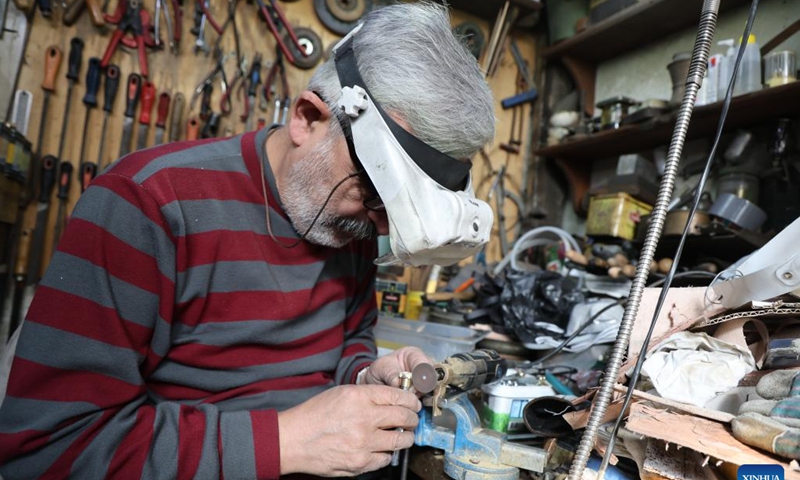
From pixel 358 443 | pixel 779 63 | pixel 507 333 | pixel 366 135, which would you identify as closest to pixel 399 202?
pixel 366 135

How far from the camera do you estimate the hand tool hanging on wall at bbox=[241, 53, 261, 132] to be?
2.34 meters

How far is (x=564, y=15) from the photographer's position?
259 cm

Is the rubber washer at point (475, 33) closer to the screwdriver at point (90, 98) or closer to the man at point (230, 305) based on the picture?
the man at point (230, 305)

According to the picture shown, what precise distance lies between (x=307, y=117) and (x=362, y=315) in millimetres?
669

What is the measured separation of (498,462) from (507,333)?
2.95 feet

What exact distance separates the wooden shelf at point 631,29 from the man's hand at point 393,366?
195 cm

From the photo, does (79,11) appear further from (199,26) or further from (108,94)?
(199,26)

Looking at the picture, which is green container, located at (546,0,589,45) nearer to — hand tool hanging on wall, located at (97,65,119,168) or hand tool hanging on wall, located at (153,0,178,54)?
hand tool hanging on wall, located at (153,0,178,54)

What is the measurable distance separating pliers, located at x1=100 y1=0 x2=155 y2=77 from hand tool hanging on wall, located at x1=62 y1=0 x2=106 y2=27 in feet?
0.09

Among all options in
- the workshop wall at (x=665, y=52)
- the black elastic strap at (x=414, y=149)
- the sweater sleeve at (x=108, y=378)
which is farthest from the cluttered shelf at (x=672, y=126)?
the sweater sleeve at (x=108, y=378)

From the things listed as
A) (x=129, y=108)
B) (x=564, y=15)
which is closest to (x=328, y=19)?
(x=129, y=108)

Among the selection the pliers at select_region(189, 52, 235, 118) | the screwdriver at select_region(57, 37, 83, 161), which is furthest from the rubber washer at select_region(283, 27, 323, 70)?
the screwdriver at select_region(57, 37, 83, 161)

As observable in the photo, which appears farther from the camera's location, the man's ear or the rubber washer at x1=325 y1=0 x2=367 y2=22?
the rubber washer at x1=325 y1=0 x2=367 y2=22

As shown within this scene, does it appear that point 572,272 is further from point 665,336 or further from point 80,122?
point 80,122
